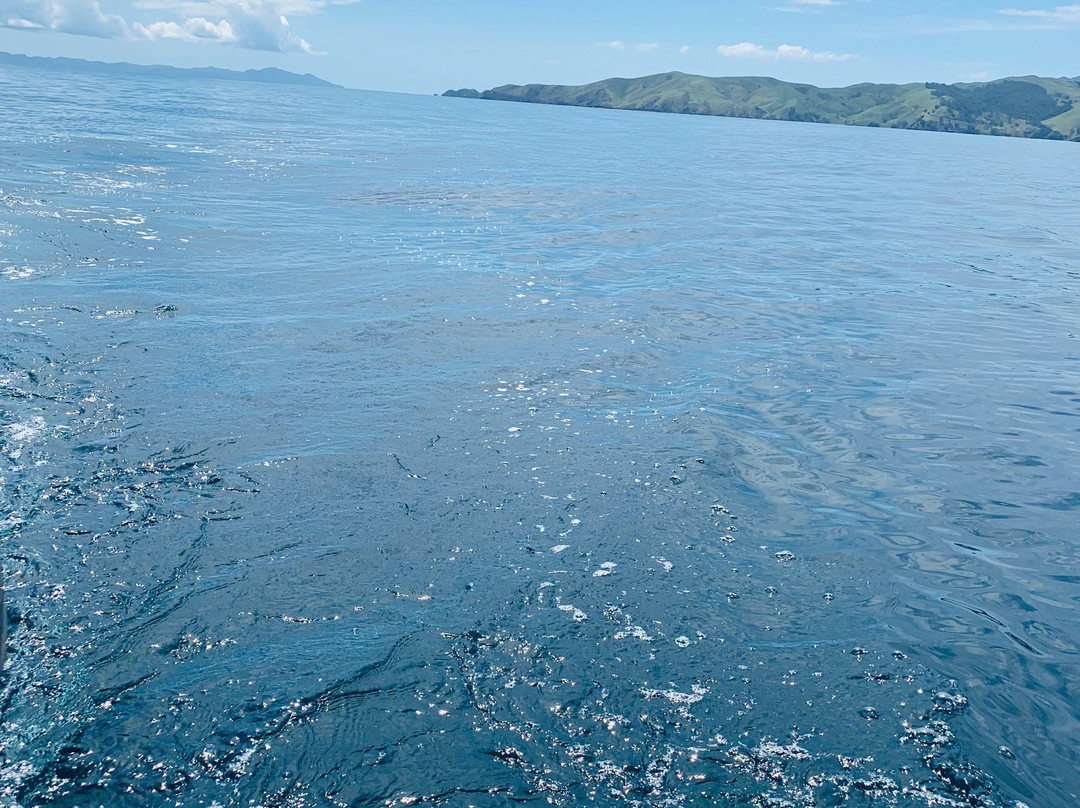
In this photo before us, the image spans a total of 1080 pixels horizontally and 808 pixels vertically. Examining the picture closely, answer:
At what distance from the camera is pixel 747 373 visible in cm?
1541

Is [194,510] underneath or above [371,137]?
underneath

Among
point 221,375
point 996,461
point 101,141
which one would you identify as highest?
point 101,141

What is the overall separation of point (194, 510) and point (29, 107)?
73.4m

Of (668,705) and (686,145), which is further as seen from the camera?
(686,145)

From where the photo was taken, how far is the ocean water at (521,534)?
6.16 metres

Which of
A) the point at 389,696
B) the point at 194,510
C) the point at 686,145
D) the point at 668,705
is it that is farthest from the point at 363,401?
the point at 686,145

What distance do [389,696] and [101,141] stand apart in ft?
164

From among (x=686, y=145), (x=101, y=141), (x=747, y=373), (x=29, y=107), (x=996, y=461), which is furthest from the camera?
(x=686, y=145)

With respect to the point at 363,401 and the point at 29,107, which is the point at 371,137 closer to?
the point at 29,107

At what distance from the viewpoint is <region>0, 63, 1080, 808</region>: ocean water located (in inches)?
243

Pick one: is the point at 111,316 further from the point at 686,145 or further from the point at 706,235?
the point at 686,145

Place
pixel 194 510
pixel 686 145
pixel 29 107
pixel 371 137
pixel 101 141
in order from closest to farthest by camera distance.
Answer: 1. pixel 194 510
2. pixel 101 141
3. pixel 29 107
4. pixel 371 137
5. pixel 686 145

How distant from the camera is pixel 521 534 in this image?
9.34 m

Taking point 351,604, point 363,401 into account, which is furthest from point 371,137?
point 351,604
